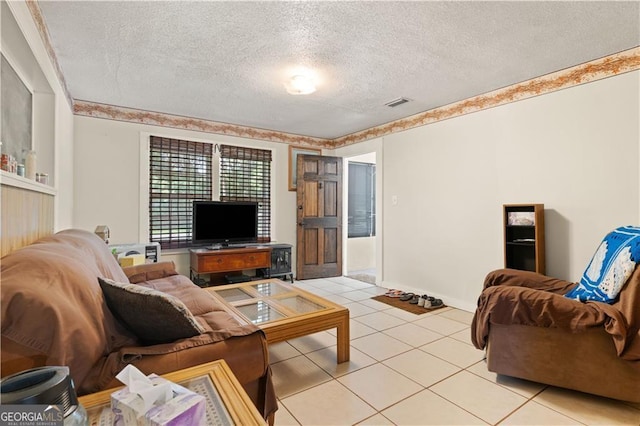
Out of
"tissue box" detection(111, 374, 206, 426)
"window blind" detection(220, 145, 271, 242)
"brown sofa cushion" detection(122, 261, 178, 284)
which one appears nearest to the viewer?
"tissue box" detection(111, 374, 206, 426)

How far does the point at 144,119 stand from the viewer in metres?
4.00

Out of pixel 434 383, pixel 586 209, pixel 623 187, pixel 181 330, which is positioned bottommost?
pixel 434 383

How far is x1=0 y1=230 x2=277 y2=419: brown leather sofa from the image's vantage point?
0.94m

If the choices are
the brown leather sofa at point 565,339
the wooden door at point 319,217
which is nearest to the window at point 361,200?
the wooden door at point 319,217

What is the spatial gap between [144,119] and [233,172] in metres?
1.33

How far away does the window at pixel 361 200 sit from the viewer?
20.1 ft

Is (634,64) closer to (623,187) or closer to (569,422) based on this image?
(623,187)

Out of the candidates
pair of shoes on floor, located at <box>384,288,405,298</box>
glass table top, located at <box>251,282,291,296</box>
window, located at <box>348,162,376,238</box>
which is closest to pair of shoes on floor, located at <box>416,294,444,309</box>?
pair of shoes on floor, located at <box>384,288,405,298</box>

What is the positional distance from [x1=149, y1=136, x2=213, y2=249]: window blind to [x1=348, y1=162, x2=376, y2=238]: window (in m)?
2.77

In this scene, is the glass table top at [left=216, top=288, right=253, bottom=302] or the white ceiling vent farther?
the white ceiling vent

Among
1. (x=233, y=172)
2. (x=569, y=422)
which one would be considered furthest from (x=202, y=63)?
(x=569, y=422)

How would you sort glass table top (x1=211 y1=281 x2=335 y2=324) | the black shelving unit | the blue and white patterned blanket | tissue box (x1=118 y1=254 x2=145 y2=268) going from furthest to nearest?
tissue box (x1=118 y1=254 x2=145 y2=268)
the black shelving unit
glass table top (x1=211 y1=281 x2=335 y2=324)
the blue and white patterned blanket

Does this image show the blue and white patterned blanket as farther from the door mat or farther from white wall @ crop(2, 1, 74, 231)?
white wall @ crop(2, 1, 74, 231)

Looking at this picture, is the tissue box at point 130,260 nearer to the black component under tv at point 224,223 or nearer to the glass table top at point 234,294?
the black component under tv at point 224,223
